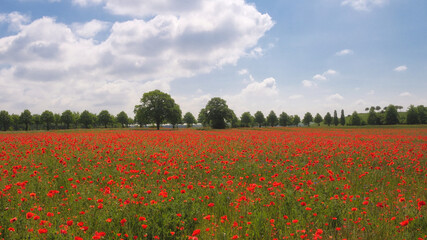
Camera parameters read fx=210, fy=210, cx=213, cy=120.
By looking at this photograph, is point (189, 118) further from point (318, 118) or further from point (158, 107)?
point (318, 118)

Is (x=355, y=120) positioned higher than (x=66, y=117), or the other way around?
(x=66, y=117)

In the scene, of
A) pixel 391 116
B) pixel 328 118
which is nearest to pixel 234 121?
pixel 328 118

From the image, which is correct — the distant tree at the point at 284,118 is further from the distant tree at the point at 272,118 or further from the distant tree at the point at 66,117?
the distant tree at the point at 66,117

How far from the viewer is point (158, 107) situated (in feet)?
186

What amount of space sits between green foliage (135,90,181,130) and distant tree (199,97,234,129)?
12.6 meters

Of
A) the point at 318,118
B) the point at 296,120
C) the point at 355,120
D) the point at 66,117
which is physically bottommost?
the point at 355,120

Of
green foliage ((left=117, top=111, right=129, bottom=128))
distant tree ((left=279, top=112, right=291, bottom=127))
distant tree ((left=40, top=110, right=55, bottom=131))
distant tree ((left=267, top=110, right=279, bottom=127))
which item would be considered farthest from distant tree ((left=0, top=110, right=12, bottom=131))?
distant tree ((left=279, top=112, right=291, bottom=127))

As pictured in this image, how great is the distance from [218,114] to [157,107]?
64.6ft

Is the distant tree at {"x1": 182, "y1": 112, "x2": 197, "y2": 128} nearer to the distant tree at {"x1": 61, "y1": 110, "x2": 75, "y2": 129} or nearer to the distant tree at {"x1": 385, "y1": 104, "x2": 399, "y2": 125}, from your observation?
the distant tree at {"x1": 61, "y1": 110, "x2": 75, "y2": 129}

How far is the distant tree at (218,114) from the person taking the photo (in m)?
67.0

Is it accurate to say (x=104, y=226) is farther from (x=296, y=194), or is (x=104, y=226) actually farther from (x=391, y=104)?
(x=391, y=104)

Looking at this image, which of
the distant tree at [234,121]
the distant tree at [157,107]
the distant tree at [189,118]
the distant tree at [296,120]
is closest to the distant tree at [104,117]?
the distant tree at [189,118]

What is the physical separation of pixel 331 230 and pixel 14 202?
6.22 metres

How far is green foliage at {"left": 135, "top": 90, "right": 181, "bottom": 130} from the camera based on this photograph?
56.6 meters
